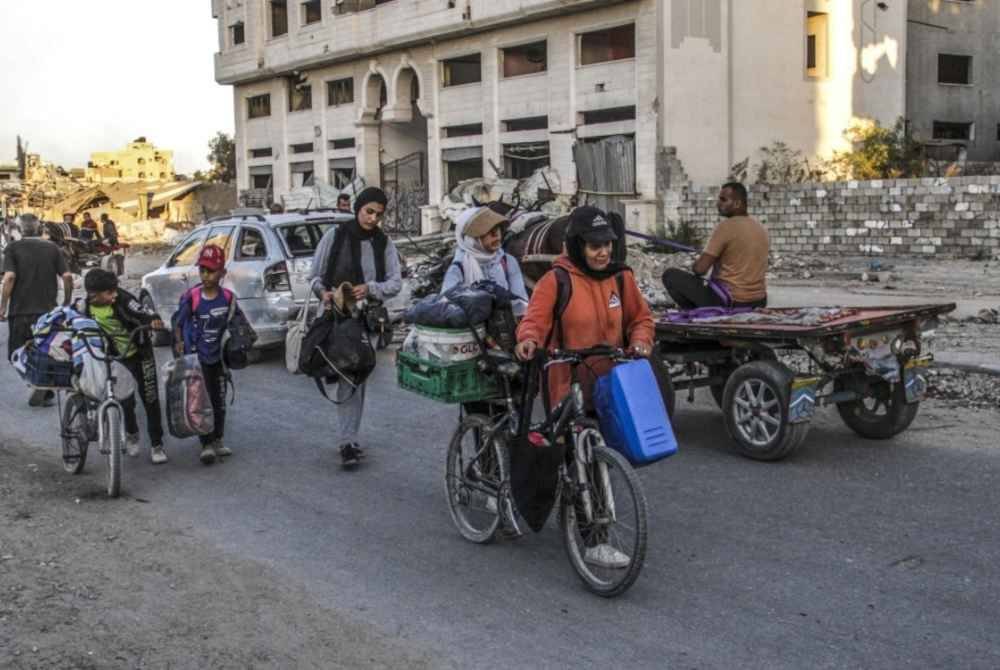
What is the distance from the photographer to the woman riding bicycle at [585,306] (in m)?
5.16

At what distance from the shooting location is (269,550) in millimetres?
5871

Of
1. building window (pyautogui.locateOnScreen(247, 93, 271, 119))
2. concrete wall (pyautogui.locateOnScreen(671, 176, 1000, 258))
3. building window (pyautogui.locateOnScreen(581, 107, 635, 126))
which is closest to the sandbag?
concrete wall (pyautogui.locateOnScreen(671, 176, 1000, 258))

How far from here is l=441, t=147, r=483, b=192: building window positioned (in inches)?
1326

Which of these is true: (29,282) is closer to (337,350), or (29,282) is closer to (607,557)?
(337,350)

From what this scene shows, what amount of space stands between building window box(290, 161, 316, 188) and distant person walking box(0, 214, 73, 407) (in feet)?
101

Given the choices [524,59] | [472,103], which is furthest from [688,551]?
[472,103]

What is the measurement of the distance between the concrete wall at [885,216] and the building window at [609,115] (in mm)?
3446

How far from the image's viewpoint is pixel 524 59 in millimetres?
32031

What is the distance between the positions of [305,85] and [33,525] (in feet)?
121

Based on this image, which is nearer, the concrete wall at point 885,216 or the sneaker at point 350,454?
the sneaker at point 350,454

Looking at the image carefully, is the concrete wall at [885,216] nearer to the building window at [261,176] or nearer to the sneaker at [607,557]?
the sneaker at [607,557]

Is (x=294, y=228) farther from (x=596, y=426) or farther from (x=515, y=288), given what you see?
(x=596, y=426)

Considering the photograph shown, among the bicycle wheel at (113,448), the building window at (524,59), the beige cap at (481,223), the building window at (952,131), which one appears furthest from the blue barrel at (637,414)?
the building window at (952,131)

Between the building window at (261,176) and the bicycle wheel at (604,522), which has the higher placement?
the building window at (261,176)
